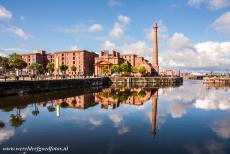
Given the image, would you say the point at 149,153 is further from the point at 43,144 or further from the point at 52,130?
the point at 52,130

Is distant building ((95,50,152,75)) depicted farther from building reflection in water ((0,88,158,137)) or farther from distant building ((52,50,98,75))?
building reflection in water ((0,88,158,137))

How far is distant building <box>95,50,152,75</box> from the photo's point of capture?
137m

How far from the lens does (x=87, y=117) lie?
26.2 meters


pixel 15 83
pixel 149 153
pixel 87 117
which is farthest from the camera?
pixel 15 83

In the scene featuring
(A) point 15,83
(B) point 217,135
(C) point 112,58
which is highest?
(C) point 112,58

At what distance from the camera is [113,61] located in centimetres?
15100

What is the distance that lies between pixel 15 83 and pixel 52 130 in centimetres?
2915

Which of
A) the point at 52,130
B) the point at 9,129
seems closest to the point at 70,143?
the point at 52,130

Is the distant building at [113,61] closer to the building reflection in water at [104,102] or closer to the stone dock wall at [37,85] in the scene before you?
the stone dock wall at [37,85]

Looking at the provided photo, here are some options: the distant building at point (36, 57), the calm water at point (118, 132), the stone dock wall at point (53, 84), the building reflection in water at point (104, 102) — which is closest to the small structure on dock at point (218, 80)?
the stone dock wall at point (53, 84)

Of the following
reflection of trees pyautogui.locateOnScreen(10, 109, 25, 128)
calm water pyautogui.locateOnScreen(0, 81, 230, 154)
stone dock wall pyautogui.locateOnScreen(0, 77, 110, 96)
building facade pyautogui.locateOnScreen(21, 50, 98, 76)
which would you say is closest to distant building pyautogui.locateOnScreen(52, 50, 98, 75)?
building facade pyautogui.locateOnScreen(21, 50, 98, 76)

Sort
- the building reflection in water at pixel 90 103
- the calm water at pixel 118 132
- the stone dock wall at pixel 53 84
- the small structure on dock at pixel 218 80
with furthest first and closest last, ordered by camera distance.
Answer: the small structure on dock at pixel 218 80, the stone dock wall at pixel 53 84, the building reflection in water at pixel 90 103, the calm water at pixel 118 132

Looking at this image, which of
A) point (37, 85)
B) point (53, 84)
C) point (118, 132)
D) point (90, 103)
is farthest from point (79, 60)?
point (118, 132)

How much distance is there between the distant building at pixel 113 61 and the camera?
137 meters
